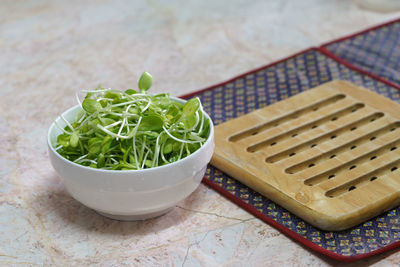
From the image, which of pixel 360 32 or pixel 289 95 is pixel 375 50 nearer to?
pixel 360 32

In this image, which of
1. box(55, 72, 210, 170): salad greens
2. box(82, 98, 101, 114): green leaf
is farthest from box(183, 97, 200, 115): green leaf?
box(82, 98, 101, 114): green leaf

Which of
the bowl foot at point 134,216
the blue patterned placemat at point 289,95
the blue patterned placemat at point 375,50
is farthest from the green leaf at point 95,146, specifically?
the blue patterned placemat at point 375,50

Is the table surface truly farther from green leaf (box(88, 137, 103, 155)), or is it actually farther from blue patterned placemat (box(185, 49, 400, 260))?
green leaf (box(88, 137, 103, 155))

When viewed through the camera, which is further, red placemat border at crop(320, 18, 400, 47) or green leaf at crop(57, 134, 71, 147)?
red placemat border at crop(320, 18, 400, 47)

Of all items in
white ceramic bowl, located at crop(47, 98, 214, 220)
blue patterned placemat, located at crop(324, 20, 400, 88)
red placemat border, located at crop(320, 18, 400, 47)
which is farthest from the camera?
red placemat border, located at crop(320, 18, 400, 47)

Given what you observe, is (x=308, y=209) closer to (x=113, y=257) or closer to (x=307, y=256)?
(x=307, y=256)

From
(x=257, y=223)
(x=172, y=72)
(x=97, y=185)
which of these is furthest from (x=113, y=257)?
(x=172, y=72)

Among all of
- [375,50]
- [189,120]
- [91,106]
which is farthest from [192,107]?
[375,50]
